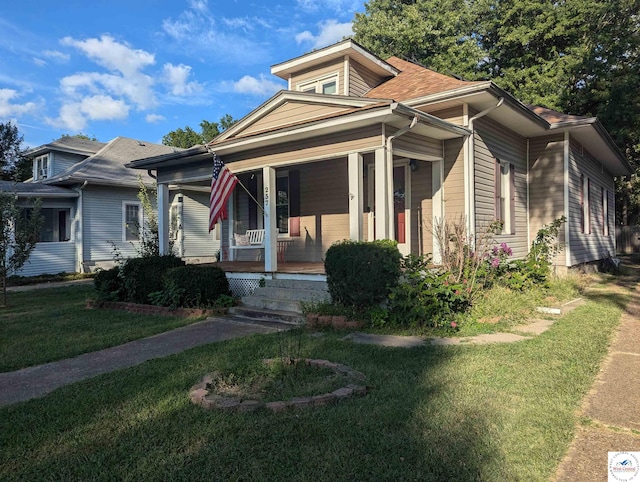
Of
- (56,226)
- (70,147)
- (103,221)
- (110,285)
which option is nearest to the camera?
(110,285)

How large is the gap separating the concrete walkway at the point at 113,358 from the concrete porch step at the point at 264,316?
23 centimetres

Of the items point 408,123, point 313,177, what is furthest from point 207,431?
point 313,177

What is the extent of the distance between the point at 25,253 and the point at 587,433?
11191mm

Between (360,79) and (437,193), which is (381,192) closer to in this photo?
(437,193)

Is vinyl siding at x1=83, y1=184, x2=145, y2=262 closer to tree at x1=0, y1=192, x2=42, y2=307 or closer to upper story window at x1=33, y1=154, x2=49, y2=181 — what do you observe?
upper story window at x1=33, y1=154, x2=49, y2=181

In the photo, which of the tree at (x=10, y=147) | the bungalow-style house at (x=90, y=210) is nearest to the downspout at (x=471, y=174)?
the bungalow-style house at (x=90, y=210)

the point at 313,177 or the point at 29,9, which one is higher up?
the point at 29,9

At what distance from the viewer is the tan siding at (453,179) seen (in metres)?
8.78

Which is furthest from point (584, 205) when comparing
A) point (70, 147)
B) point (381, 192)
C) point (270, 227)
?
point (70, 147)

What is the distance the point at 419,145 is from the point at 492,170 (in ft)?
7.70

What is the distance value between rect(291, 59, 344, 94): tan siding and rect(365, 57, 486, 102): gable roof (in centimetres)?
82

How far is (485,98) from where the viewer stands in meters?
8.34

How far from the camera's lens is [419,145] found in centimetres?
826

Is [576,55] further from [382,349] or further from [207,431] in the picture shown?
[207,431]
